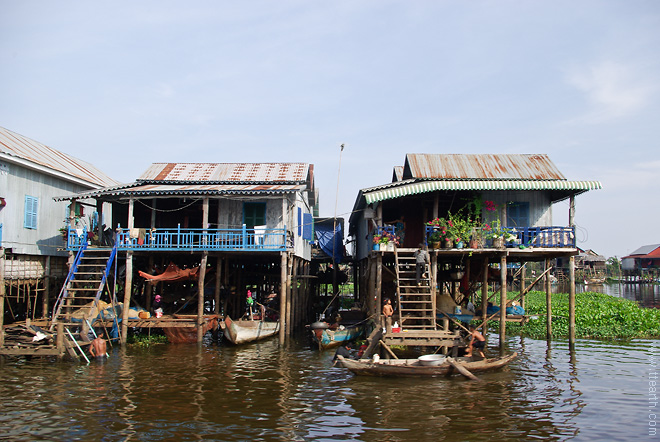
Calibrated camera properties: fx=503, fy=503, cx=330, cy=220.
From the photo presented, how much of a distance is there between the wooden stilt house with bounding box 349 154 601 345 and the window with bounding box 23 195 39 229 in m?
12.7

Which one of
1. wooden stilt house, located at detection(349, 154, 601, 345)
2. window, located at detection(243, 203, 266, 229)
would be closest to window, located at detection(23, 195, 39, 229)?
window, located at detection(243, 203, 266, 229)

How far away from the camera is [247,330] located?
18641 millimetres

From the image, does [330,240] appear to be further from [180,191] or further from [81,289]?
[81,289]

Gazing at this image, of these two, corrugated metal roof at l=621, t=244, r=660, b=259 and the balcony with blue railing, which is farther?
corrugated metal roof at l=621, t=244, r=660, b=259

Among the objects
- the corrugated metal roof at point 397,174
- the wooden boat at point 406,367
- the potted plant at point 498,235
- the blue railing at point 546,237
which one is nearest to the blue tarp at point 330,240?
the corrugated metal roof at point 397,174

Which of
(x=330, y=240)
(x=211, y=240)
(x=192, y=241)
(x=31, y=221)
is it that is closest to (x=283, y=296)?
(x=211, y=240)

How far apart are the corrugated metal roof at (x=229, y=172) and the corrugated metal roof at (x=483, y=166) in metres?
5.10

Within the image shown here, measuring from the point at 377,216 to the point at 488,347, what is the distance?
6.30 metres

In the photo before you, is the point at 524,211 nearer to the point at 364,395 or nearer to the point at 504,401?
the point at 504,401

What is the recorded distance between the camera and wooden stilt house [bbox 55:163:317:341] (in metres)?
18.2

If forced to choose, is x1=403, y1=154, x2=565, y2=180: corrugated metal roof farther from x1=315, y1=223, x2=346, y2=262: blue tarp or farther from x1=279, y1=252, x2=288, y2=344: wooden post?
x1=315, y1=223, x2=346, y2=262: blue tarp

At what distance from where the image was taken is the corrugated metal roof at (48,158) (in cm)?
1891

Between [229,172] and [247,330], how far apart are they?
7148mm

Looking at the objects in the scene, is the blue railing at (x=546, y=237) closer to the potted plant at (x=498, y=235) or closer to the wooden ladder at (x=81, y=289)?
the potted plant at (x=498, y=235)
